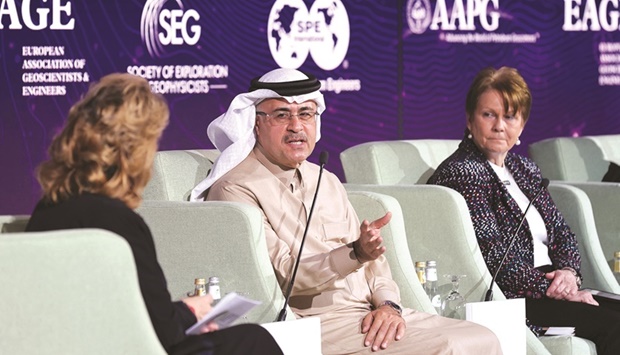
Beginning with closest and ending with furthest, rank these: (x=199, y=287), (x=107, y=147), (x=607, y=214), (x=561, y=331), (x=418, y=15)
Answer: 1. (x=107, y=147)
2. (x=199, y=287)
3. (x=561, y=331)
4. (x=607, y=214)
5. (x=418, y=15)

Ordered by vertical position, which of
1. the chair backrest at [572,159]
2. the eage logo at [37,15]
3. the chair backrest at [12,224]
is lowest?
the chair backrest at [572,159]

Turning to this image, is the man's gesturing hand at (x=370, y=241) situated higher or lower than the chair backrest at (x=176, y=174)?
lower

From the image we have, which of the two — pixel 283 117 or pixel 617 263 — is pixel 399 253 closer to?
pixel 283 117

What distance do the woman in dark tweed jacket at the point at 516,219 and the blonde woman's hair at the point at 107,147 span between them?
1.96 meters

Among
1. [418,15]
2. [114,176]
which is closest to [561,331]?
[114,176]

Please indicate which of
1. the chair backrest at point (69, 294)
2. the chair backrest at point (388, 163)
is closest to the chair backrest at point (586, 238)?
the chair backrest at point (388, 163)

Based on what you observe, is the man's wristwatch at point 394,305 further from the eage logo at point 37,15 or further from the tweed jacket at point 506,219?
the eage logo at point 37,15

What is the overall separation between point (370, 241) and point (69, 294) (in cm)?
121

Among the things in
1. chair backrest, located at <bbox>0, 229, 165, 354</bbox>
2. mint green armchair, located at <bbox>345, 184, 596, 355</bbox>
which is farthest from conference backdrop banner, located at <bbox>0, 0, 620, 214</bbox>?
chair backrest, located at <bbox>0, 229, 165, 354</bbox>

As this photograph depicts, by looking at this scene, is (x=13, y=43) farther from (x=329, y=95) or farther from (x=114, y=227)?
(x=114, y=227)

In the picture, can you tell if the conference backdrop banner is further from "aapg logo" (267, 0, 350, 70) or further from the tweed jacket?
the tweed jacket

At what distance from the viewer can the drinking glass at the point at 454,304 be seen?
4.21m

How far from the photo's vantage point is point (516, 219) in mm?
4434

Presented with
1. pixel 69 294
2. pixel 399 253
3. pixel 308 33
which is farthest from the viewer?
pixel 308 33
